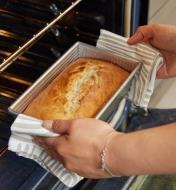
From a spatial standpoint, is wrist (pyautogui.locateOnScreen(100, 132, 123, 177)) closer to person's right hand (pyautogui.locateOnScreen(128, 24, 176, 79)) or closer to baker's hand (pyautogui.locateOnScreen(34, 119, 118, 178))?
baker's hand (pyautogui.locateOnScreen(34, 119, 118, 178))

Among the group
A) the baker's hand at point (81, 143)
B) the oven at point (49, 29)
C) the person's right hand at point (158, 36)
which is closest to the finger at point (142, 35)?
the person's right hand at point (158, 36)

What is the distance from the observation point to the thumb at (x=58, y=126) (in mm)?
726

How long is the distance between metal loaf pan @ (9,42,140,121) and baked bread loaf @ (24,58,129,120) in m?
0.01

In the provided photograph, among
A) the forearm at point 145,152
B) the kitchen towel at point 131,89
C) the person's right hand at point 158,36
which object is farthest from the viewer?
the person's right hand at point 158,36

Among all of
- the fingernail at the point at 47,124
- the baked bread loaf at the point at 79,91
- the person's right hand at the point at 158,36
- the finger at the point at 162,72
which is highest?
the person's right hand at the point at 158,36

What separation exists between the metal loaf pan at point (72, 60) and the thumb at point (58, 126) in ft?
0.27

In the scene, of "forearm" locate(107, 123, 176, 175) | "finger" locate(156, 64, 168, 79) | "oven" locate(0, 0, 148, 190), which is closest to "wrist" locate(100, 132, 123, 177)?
"forearm" locate(107, 123, 176, 175)

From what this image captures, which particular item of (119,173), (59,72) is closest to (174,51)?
(59,72)

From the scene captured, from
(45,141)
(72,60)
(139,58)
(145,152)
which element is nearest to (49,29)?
(72,60)

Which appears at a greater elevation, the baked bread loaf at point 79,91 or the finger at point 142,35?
the finger at point 142,35

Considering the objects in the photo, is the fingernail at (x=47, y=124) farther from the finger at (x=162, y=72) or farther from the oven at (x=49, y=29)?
the finger at (x=162, y=72)

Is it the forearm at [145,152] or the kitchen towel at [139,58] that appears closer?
the forearm at [145,152]

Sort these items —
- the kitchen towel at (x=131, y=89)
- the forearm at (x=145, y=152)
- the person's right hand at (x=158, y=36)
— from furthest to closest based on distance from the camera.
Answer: the person's right hand at (x=158, y=36)
the kitchen towel at (x=131, y=89)
the forearm at (x=145, y=152)

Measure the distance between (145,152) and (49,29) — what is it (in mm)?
501
